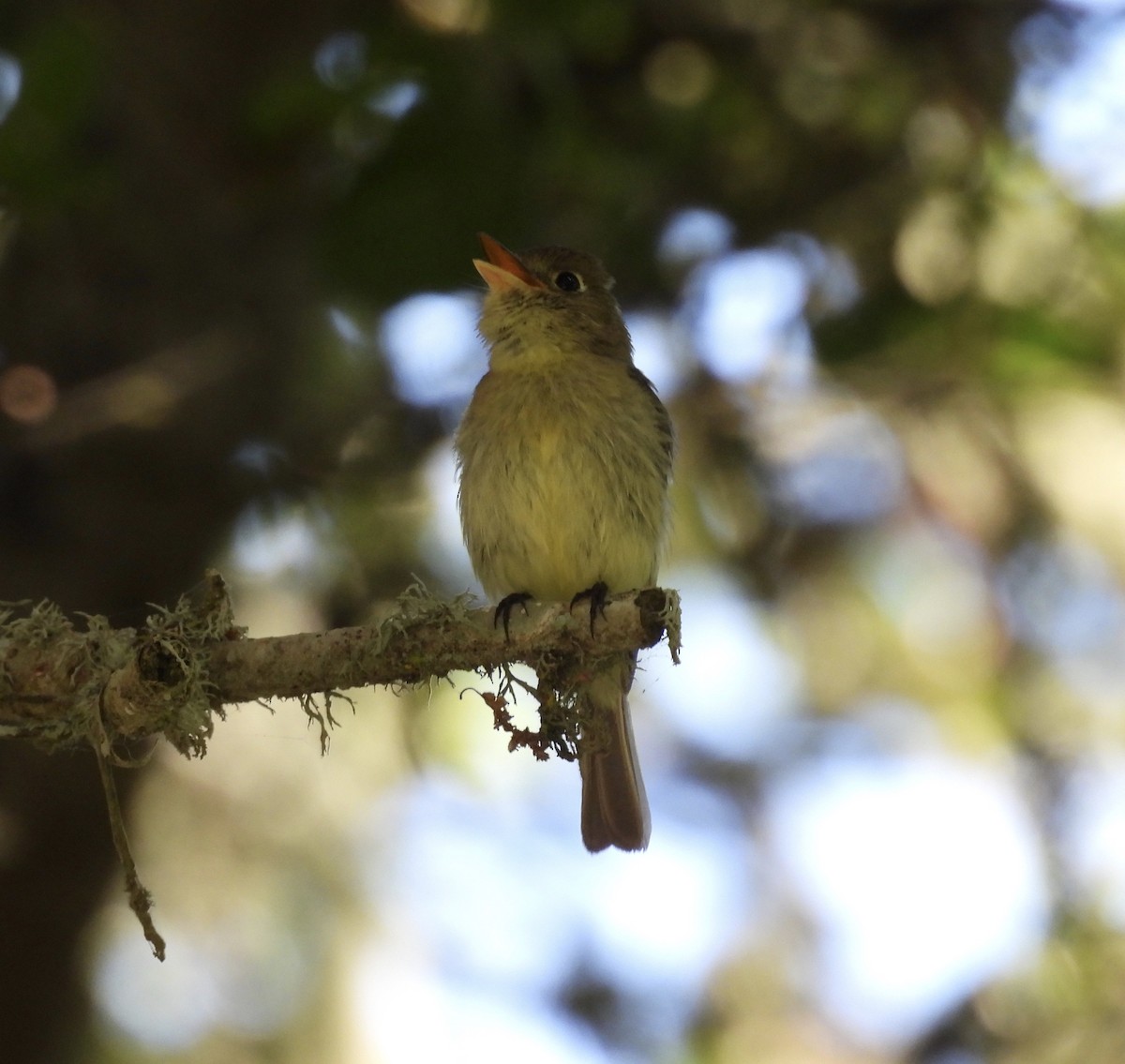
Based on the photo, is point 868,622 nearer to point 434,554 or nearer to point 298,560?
point 434,554

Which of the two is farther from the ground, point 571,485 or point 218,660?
point 571,485

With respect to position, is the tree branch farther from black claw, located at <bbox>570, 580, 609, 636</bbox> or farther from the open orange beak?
the open orange beak

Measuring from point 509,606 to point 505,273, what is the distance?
144 centimetres

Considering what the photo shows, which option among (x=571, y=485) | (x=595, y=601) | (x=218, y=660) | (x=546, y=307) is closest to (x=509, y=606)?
(x=595, y=601)

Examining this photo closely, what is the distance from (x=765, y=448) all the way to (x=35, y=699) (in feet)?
10.5

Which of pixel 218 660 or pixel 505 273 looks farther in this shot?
pixel 505 273

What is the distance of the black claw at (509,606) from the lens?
313 centimetres

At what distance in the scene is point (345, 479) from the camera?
16.3 ft

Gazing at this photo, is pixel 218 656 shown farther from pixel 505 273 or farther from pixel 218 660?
pixel 505 273

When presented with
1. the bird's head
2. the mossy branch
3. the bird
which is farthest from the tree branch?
the bird's head

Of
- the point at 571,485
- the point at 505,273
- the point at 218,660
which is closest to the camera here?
the point at 218,660

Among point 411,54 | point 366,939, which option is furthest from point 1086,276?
point 366,939

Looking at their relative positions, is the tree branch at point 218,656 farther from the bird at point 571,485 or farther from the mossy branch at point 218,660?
the bird at point 571,485

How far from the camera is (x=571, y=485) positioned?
4.06m
